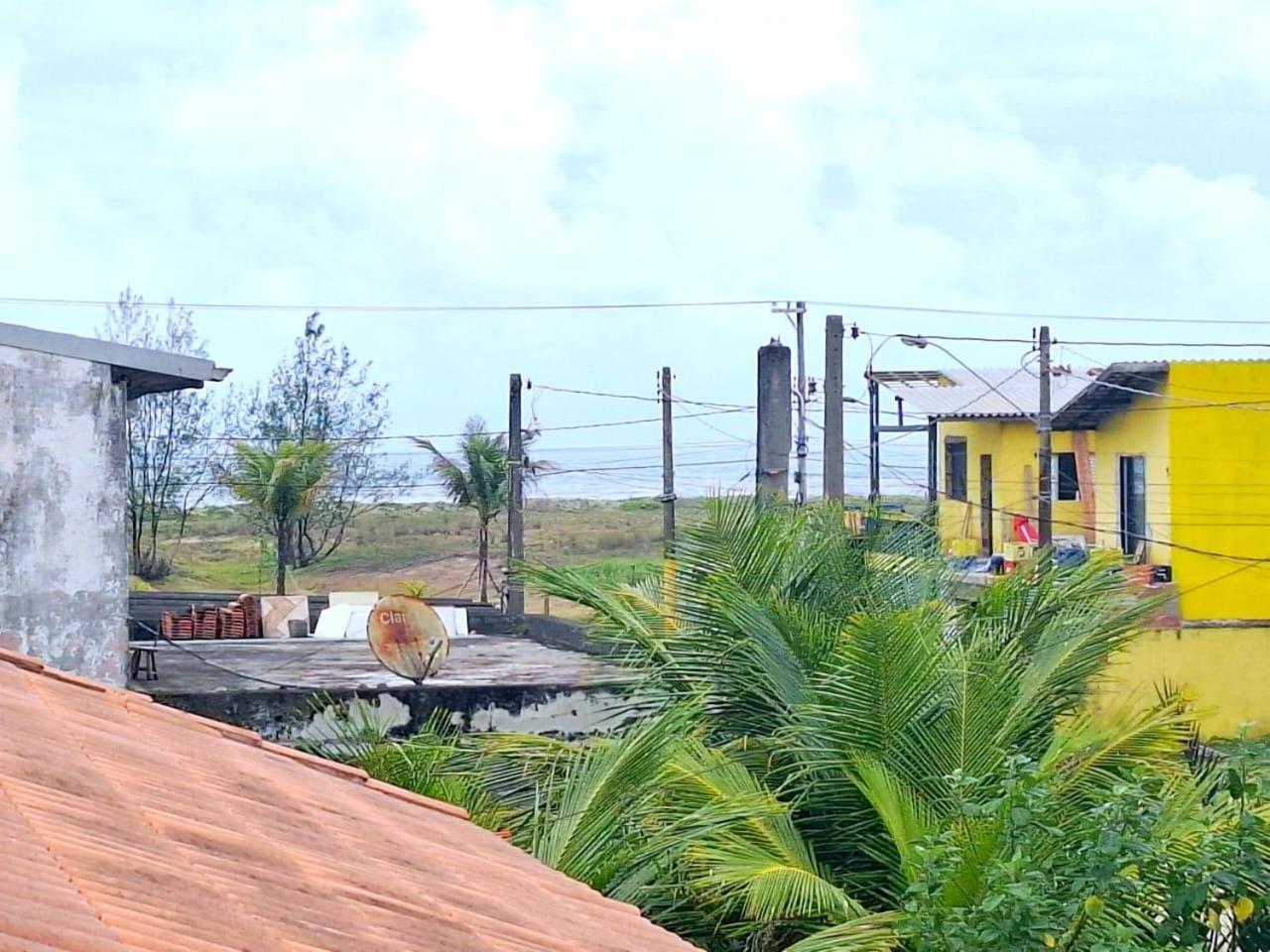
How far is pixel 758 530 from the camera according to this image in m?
10.3

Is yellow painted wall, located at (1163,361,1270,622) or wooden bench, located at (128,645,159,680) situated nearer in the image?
wooden bench, located at (128,645,159,680)

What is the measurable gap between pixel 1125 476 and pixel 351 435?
18.8 metres

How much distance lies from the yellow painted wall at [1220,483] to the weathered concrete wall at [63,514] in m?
17.4

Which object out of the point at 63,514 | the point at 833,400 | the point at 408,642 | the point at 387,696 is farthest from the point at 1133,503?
the point at 63,514

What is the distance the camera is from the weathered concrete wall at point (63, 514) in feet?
37.0

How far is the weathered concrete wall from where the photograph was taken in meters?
11.3

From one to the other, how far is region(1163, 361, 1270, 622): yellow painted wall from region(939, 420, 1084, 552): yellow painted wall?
3591 mm

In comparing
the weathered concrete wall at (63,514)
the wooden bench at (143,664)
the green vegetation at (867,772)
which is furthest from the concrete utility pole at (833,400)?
the weathered concrete wall at (63,514)

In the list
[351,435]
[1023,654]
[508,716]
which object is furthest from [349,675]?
[351,435]

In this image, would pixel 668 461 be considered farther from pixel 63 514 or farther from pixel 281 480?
pixel 63 514

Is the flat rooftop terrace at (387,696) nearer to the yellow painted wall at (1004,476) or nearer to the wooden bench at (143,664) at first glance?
the wooden bench at (143,664)

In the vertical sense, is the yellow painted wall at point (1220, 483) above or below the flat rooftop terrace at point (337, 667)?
above

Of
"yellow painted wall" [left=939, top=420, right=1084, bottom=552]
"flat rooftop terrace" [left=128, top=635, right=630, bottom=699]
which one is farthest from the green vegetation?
"yellow painted wall" [left=939, top=420, right=1084, bottom=552]

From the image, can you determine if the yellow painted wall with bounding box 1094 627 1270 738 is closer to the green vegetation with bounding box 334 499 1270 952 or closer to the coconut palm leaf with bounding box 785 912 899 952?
the green vegetation with bounding box 334 499 1270 952
